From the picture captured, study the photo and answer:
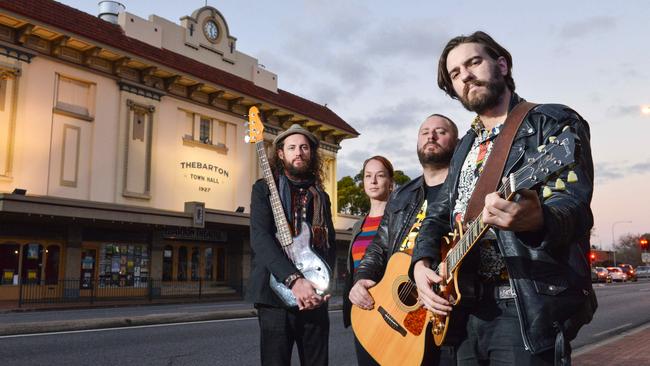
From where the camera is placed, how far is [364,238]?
4.52 meters

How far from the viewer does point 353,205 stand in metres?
51.7

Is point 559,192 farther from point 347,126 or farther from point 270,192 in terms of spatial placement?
point 347,126

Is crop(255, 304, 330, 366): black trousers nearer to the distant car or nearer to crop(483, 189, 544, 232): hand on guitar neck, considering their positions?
crop(483, 189, 544, 232): hand on guitar neck

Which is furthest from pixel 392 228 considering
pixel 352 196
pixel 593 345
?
pixel 352 196

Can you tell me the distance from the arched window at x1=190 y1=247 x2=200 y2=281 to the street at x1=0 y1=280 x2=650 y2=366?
14.5m

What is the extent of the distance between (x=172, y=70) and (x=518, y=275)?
24.5 metres

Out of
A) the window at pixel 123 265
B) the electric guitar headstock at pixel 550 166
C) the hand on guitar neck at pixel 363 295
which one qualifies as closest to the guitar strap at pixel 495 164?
the electric guitar headstock at pixel 550 166

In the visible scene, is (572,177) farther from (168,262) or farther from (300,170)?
(168,262)

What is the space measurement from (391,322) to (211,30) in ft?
93.2

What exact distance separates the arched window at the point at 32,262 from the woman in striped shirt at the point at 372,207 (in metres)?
19.8

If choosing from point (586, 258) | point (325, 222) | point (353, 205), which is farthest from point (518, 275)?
point (353, 205)

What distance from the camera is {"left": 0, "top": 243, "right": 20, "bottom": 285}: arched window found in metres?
20.4

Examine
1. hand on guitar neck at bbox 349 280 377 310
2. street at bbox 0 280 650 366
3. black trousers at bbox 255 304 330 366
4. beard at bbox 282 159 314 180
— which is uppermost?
beard at bbox 282 159 314 180

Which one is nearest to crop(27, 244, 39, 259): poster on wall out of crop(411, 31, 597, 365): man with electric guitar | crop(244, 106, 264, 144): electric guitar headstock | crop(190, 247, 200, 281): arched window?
crop(190, 247, 200, 281): arched window
